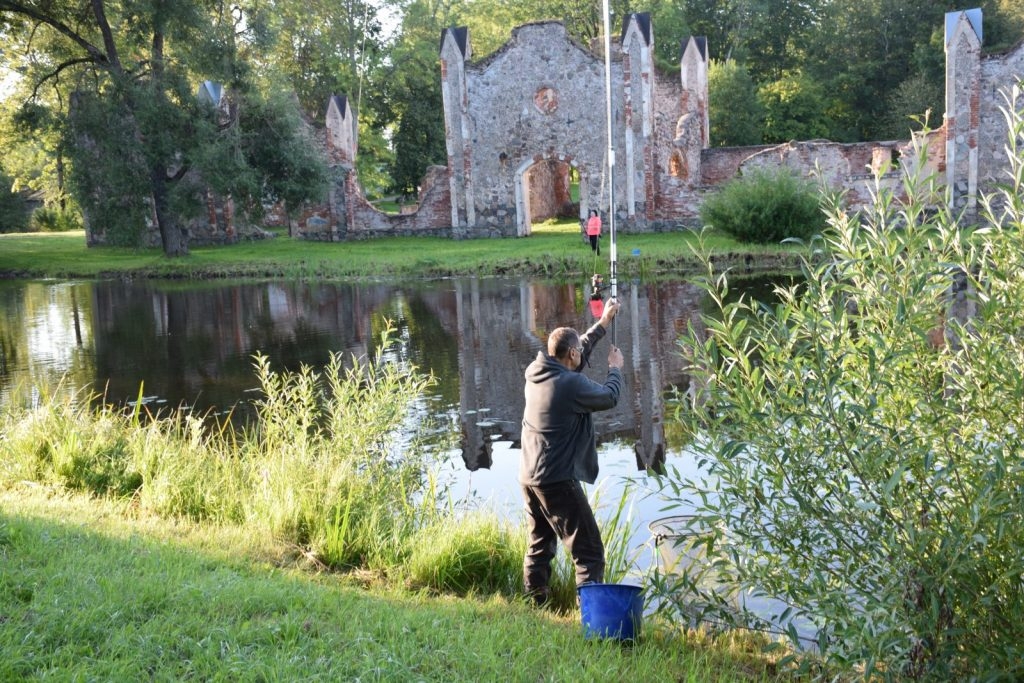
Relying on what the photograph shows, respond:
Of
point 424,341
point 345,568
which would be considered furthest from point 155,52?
point 345,568

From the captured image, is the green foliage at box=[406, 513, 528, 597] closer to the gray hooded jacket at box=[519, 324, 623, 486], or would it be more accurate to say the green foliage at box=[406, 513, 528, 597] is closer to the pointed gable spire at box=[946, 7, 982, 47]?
the gray hooded jacket at box=[519, 324, 623, 486]

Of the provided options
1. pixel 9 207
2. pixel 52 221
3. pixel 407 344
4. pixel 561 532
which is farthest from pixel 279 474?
pixel 52 221

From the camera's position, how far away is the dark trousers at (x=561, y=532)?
21.9 feet

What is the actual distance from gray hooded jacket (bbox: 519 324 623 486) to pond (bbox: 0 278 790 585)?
3.52 feet

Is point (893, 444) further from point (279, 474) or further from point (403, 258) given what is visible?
point (403, 258)

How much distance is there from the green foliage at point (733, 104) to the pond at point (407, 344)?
2660 cm

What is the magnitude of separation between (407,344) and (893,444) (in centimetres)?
1410

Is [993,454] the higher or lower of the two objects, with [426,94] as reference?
lower

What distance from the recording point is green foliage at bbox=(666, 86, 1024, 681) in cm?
464

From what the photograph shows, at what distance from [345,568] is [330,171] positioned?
111ft

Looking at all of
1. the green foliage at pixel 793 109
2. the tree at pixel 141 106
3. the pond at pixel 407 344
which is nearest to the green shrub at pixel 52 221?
the tree at pixel 141 106

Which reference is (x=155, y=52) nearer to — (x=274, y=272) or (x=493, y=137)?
(x=274, y=272)

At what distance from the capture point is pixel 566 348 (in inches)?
267

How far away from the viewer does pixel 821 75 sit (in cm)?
5609
